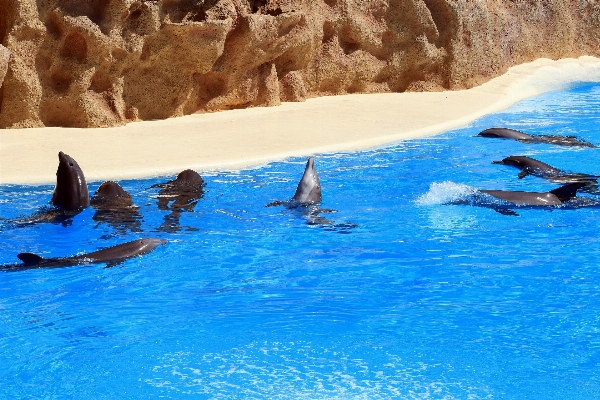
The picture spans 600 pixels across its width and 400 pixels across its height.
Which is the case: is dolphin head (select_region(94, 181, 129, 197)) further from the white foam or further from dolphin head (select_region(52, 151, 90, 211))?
the white foam

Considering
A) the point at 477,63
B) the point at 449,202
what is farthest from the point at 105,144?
the point at 477,63

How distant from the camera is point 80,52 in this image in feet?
33.5

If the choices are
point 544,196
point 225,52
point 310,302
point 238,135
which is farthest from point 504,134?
point 310,302

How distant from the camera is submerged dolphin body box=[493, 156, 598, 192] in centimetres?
790

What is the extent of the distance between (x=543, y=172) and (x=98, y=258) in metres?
4.59

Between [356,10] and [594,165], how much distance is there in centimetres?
613

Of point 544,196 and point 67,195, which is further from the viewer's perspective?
point 544,196

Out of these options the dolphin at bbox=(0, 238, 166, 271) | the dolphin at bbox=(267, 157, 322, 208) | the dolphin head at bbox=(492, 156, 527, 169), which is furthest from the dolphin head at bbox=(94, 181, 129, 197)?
the dolphin head at bbox=(492, 156, 527, 169)

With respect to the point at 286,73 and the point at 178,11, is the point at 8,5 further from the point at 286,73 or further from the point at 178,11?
the point at 286,73

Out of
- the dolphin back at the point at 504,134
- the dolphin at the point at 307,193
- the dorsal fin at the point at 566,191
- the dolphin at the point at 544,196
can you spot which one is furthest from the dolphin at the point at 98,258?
the dolphin back at the point at 504,134

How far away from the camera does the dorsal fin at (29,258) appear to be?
4.98 metres

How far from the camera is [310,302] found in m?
4.86

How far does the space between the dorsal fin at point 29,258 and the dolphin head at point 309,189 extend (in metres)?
2.31

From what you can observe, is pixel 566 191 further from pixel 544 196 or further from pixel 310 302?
pixel 310 302
